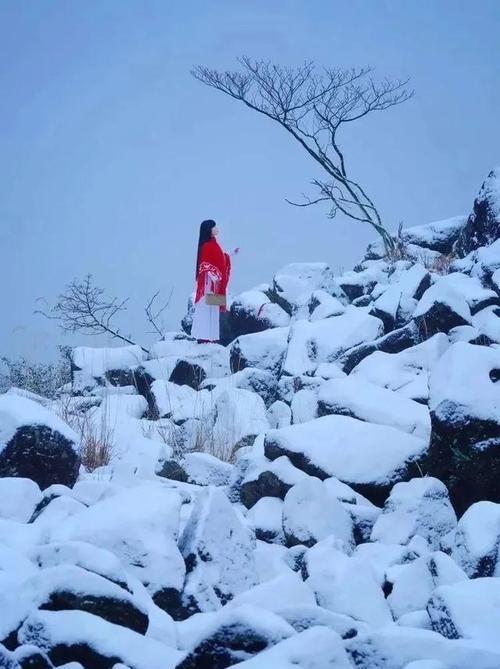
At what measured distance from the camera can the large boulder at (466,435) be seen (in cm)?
271

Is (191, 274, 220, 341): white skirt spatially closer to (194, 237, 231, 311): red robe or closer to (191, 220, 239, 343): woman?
(191, 220, 239, 343): woman

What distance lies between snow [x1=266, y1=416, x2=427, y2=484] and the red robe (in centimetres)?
468

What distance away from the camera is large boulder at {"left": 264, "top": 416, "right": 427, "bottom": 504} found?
119 inches

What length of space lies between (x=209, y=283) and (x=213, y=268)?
19cm

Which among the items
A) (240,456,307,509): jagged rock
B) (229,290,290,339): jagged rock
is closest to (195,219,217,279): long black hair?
(229,290,290,339): jagged rock

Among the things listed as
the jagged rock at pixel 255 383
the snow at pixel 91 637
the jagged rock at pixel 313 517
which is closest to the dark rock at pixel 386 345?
the jagged rock at pixel 255 383

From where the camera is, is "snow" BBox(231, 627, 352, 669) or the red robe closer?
"snow" BBox(231, 627, 352, 669)

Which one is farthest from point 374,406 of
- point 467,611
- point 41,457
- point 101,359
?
point 101,359

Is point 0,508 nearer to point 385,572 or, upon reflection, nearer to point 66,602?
point 66,602

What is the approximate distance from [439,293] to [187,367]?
90.5 inches

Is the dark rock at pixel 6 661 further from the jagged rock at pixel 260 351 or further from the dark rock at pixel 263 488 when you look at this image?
the jagged rock at pixel 260 351

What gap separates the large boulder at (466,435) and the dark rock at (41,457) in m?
1.55

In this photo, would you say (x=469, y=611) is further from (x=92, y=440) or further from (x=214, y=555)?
(x=92, y=440)

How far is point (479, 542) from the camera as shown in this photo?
217 centimetres
